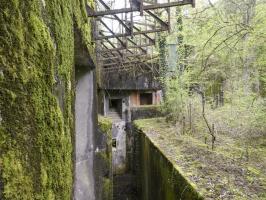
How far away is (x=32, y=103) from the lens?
151 centimetres

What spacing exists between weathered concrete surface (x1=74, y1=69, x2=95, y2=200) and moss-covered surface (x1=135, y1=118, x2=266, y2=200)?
1433mm

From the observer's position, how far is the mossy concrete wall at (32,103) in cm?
121

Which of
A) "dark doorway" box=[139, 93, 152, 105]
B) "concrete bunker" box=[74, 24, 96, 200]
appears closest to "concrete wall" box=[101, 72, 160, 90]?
"dark doorway" box=[139, 93, 152, 105]

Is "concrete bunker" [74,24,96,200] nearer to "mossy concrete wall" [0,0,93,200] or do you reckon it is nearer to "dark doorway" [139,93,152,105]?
"mossy concrete wall" [0,0,93,200]

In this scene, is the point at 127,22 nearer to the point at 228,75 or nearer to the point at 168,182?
the point at 168,182

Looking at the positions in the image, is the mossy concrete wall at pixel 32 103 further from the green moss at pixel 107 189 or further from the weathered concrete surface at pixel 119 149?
the weathered concrete surface at pixel 119 149

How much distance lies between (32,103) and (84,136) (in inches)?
142

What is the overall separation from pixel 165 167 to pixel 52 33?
4184mm

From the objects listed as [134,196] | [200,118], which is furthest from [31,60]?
[134,196]

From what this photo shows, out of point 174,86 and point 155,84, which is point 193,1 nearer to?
point 174,86

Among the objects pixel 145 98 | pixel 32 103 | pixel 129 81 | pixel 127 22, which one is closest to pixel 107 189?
pixel 127 22

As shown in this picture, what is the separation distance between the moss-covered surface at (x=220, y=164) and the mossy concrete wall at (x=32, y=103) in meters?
2.17

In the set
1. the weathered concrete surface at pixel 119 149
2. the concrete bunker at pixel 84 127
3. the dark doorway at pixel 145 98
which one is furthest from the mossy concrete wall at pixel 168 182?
the dark doorway at pixel 145 98

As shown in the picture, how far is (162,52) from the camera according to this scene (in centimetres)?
1184
